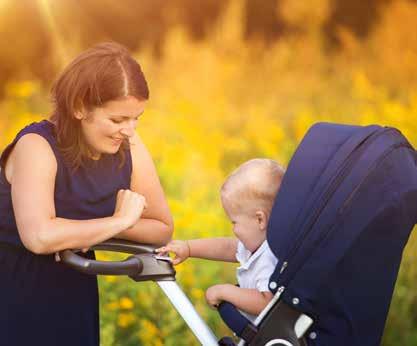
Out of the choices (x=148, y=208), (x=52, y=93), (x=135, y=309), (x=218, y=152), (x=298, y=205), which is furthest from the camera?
(x=218, y=152)

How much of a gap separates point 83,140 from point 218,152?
6.93ft

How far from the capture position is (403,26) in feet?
18.8

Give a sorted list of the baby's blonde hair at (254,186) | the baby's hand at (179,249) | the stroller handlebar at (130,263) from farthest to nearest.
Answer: the baby's hand at (179,249)
the baby's blonde hair at (254,186)
the stroller handlebar at (130,263)

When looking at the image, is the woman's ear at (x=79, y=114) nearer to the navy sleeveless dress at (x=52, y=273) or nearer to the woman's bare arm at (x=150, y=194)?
the navy sleeveless dress at (x=52, y=273)

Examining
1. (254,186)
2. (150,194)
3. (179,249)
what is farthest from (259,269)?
(150,194)

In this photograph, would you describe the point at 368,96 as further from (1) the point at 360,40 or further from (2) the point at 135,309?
(2) the point at 135,309

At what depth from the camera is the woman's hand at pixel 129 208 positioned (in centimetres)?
320

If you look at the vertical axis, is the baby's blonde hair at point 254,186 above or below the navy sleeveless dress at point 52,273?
above

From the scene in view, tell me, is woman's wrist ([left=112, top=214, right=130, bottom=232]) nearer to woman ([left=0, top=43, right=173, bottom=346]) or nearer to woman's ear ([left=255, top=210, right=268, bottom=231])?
woman ([left=0, top=43, right=173, bottom=346])

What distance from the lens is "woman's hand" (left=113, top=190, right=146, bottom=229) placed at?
10.5 feet

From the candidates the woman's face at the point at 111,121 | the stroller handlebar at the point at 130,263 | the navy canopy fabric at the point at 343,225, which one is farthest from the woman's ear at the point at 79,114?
the navy canopy fabric at the point at 343,225

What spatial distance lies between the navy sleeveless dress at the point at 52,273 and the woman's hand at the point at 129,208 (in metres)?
0.19

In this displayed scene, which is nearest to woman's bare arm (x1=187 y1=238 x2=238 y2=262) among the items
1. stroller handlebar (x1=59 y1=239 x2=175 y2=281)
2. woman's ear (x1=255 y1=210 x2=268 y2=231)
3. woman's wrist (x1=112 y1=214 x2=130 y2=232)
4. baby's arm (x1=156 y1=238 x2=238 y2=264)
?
baby's arm (x1=156 y1=238 x2=238 y2=264)

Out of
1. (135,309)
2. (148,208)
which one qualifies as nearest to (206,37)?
(135,309)
